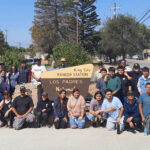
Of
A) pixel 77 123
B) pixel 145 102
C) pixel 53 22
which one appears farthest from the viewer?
pixel 53 22

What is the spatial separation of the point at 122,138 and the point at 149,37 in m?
82.7

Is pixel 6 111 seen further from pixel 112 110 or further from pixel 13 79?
pixel 112 110

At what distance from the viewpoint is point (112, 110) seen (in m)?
5.54

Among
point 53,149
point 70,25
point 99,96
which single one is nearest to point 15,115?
point 53,149

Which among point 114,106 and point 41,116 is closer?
point 114,106

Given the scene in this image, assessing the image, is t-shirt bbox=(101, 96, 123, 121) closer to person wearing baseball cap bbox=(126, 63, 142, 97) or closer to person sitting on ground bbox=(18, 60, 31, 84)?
person wearing baseball cap bbox=(126, 63, 142, 97)

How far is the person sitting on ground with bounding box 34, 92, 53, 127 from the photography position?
5.93 m

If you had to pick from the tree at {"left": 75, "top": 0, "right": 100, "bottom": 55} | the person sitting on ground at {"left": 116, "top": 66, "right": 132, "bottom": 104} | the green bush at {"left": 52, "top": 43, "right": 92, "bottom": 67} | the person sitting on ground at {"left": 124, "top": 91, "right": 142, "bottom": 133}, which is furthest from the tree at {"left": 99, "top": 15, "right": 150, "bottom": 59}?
the person sitting on ground at {"left": 124, "top": 91, "right": 142, "bottom": 133}

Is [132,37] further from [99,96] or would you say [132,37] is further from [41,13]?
[99,96]

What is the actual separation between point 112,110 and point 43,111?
1.76 m

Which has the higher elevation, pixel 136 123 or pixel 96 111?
pixel 96 111

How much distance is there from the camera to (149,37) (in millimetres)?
A: 82250

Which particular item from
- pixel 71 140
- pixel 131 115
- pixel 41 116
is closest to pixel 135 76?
pixel 131 115

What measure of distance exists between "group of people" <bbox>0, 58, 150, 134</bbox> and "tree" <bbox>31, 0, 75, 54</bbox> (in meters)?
37.0
